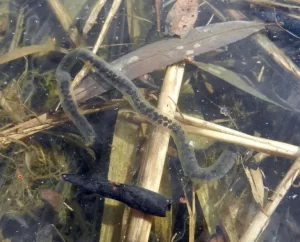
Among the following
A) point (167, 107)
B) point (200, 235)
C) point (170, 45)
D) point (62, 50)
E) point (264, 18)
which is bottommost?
point (200, 235)

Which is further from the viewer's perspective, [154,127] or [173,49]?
[173,49]

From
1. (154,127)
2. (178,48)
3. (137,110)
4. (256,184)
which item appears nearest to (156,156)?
(154,127)

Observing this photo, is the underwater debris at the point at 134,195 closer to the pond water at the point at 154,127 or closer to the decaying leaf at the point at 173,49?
the pond water at the point at 154,127

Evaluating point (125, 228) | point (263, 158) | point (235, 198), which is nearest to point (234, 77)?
point (263, 158)

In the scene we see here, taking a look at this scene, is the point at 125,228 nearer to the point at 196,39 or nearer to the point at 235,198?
the point at 235,198

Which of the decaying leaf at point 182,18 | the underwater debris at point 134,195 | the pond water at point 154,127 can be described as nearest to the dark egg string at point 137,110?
the pond water at point 154,127

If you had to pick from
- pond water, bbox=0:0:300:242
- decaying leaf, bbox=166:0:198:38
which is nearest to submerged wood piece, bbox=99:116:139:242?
pond water, bbox=0:0:300:242

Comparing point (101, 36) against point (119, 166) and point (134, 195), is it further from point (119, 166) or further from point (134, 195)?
point (134, 195)
